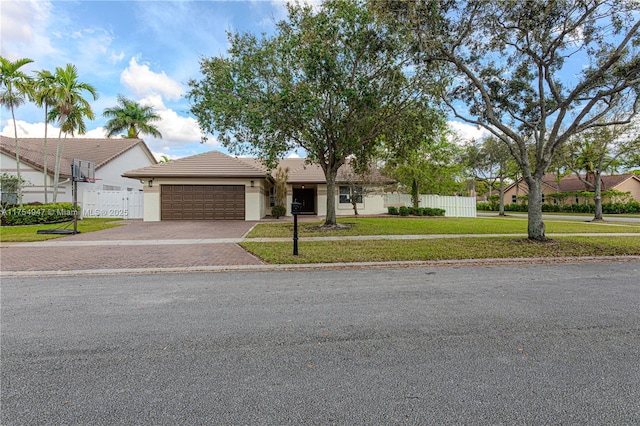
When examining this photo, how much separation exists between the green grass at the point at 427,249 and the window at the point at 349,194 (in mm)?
13035

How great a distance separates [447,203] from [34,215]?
27.3 metres

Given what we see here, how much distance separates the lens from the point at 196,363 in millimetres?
2926

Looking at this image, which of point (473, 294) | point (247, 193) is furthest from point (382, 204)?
point (473, 294)

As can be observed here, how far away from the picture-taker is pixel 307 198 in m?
26.9

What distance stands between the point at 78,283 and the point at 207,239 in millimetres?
5591

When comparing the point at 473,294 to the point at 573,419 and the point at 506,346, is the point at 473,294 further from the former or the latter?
the point at 573,419

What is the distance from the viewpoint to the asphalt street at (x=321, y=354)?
226cm

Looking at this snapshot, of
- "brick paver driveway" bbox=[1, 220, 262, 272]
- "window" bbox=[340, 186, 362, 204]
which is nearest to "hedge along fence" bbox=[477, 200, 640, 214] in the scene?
"window" bbox=[340, 186, 362, 204]

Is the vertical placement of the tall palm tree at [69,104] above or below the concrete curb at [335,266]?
above

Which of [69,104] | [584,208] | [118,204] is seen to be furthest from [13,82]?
[584,208]

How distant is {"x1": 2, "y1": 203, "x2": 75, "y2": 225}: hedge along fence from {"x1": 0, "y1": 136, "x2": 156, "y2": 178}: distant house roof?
6.22 metres

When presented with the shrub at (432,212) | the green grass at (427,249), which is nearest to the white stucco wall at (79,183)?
the green grass at (427,249)

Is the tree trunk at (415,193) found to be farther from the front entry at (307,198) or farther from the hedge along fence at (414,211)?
the front entry at (307,198)

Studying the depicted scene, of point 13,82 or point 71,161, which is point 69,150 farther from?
point 13,82
